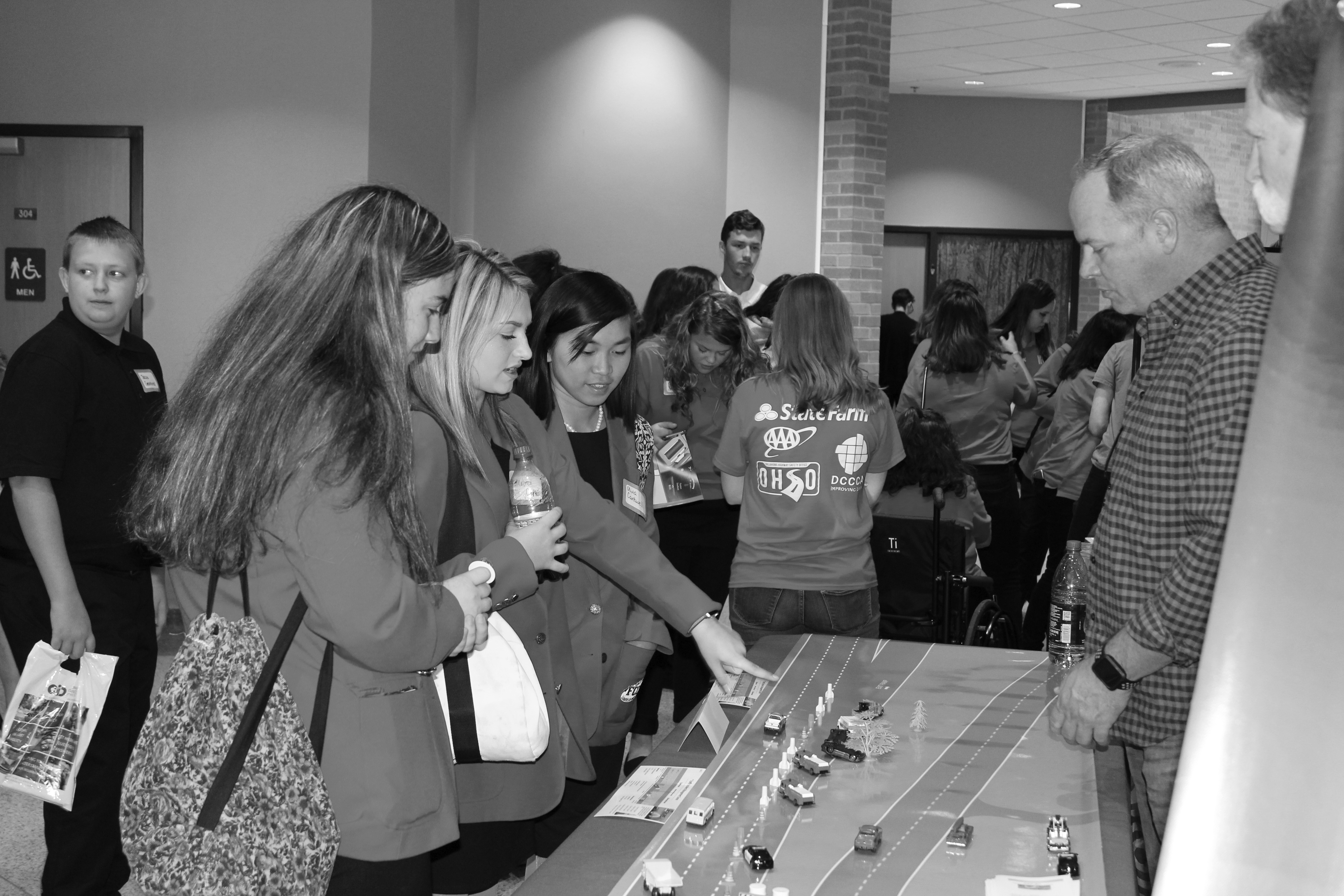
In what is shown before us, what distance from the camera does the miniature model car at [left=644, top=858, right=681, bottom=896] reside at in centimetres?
135

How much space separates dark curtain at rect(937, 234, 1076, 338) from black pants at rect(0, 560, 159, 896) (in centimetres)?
1103

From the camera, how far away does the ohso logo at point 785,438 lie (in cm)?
320

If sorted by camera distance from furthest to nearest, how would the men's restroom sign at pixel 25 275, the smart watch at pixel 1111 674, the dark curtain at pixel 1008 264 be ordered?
the dark curtain at pixel 1008 264 < the men's restroom sign at pixel 25 275 < the smart watch at pixel 1111 674

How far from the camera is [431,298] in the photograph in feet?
5.61

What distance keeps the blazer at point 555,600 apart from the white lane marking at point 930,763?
1.72 feet

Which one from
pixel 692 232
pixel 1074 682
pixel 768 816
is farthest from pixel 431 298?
pixel 692 232

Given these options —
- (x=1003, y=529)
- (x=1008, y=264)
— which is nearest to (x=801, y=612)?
(x=1003, y=529)

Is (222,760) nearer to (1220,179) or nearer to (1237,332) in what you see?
(1237,332)

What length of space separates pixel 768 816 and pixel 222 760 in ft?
2.32

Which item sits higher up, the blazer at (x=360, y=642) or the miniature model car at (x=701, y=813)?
the blazer at (x=360, y=642)

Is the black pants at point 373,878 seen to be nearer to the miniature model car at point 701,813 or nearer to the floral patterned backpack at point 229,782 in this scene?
the floral patterned backpack at point 229,782

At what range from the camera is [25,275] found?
5746 millimetres

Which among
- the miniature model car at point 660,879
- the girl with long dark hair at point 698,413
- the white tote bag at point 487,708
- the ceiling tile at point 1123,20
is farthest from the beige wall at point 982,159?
the miniature model car at point 660,879

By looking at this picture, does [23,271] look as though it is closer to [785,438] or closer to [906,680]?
[785,438]
